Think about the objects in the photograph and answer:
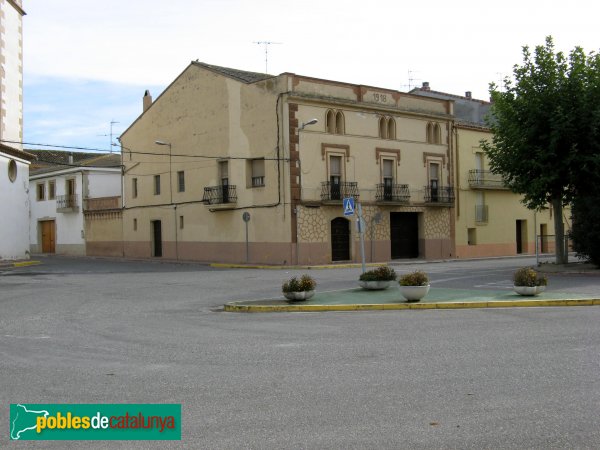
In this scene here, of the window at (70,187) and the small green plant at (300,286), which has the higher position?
the window at (70,187)

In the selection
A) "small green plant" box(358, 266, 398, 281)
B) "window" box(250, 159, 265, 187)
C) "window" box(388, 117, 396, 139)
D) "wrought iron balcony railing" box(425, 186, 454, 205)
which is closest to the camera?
"small green plant" box(358, 266, 398, 281)

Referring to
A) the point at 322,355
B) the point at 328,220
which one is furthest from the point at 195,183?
the point at 322,355

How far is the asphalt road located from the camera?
549 cm

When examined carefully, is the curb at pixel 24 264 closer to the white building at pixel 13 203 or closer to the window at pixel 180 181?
the white building at pixel 13 203

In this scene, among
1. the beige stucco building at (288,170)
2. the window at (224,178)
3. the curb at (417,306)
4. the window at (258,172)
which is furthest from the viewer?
the window at (224,178)

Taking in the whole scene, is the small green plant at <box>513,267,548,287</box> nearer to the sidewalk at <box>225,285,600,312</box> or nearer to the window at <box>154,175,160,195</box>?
the sidewalk at <box>225,285,600,312</box>

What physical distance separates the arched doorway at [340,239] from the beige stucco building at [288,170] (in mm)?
84

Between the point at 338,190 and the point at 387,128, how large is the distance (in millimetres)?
5279

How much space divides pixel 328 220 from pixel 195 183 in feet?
29.3

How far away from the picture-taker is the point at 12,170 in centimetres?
3375

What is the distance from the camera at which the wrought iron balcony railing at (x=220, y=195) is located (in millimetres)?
36188

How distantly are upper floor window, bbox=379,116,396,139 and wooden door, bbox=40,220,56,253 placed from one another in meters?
27.7

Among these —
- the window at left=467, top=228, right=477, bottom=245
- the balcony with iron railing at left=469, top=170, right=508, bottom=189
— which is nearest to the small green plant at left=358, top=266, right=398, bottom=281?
the balcony with iron railing at left=469, top=170, right=508, bottom=189

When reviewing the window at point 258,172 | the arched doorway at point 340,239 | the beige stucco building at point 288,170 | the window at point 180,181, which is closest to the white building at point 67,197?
the beige stucco building at point 288,170
